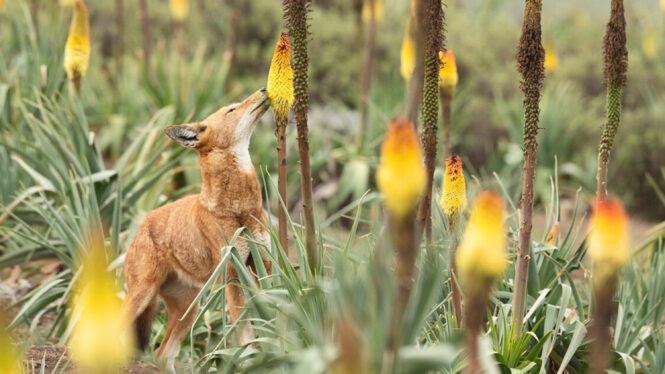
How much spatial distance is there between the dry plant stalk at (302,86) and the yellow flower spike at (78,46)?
2494mm

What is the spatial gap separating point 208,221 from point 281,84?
25.9 inches

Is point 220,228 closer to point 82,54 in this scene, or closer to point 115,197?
point 115,197

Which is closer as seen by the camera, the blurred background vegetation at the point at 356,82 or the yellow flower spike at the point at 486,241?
the yellow flower spike at the point at 486,241

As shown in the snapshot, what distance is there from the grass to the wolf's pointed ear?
0.39 metres

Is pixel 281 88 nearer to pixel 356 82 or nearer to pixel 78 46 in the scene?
pixel 78 46

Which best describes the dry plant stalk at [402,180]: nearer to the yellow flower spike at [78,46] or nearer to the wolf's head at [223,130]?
the wolf's head at [223,130]

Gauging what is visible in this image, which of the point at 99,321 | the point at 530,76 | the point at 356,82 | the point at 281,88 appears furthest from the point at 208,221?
the point at 356,82

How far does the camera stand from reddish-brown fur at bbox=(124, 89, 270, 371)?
11.0 ft

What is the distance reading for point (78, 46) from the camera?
5.11 metres

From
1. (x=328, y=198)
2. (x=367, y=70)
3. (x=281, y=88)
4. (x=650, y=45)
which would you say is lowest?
(x=328, y=198)

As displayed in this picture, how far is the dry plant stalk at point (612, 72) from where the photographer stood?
319cm

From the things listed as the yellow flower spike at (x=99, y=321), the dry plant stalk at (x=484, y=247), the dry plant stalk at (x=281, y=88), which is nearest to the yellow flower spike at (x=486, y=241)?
the dry plant stalk at (x=484, y=247)

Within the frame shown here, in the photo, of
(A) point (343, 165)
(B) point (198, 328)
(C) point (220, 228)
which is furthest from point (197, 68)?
(C) point (220, 228)

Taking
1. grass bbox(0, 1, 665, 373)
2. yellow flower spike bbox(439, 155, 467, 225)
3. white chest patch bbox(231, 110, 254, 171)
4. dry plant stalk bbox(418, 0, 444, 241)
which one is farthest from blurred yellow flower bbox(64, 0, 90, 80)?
yellow flower spike bbox(439, 155, 467, 225)
